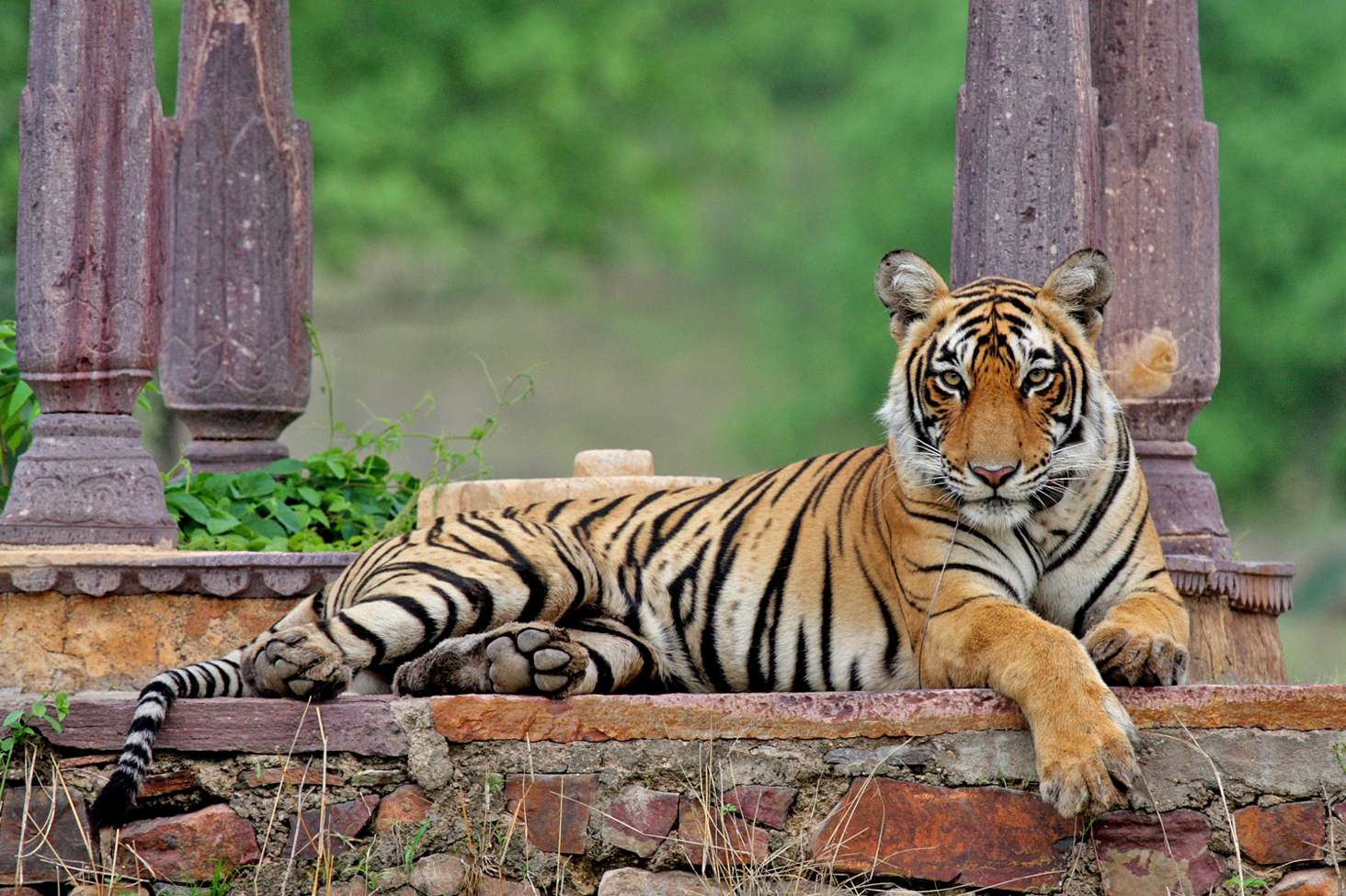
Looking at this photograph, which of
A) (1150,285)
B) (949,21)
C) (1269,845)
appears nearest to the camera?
(1269,845)

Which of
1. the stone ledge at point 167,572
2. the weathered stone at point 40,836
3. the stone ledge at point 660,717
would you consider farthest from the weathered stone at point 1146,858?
the stone ledge at point 167,572

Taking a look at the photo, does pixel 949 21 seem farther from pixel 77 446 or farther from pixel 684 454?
pixel 77 446

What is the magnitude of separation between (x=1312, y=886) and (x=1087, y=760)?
66 centimetres

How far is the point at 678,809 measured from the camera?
3.72m

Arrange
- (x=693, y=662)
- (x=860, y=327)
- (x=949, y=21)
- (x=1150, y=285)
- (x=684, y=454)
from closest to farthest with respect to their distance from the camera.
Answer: (x=693, y=662) → (x=1150, y=285) → (x=860, y=327) → (x=949, y=21) → (x=684, y=454)

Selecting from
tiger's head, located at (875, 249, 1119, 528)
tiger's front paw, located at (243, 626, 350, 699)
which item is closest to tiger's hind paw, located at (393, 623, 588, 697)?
tiger's front paw, located at (243, 626, 350, 699)

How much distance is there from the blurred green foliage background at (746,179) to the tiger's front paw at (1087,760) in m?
Answer: 10.9

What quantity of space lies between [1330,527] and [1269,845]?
18745 millimetres

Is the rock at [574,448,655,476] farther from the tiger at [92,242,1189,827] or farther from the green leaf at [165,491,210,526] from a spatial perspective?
the green leaf at [165,491,210,526]

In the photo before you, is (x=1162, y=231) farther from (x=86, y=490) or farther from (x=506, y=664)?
(x=86, y=490)

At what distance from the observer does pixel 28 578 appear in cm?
538

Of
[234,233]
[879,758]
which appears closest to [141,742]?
[879,758]

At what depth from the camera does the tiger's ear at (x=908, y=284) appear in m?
4.37

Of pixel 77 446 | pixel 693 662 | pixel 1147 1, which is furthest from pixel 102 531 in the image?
pixel 1147 1
